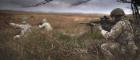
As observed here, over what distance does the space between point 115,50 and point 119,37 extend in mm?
212

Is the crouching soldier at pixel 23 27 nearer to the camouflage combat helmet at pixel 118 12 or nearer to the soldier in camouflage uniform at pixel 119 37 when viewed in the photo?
the soldier in camouflage uniform at pixel 119 37

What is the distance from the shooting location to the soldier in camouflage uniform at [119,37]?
186 inches

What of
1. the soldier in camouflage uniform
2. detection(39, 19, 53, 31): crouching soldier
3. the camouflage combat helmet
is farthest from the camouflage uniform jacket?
detection(39, 19, 53, 31): crouching soldier

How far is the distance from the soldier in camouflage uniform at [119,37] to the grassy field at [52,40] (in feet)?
0.41

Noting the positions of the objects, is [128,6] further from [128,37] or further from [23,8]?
[23,8]

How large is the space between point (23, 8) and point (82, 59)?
1201 mm

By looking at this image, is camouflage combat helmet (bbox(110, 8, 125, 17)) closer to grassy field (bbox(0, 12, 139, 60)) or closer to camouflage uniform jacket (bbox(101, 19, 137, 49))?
camouflage uniform jacket (bbox(101, 19, 137, 49))

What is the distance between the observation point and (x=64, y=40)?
4.75m

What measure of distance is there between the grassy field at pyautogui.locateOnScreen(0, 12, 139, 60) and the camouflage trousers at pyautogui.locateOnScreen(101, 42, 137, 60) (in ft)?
0.34

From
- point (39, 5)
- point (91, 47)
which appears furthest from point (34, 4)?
point (91, 47)

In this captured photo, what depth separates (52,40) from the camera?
4.75 m

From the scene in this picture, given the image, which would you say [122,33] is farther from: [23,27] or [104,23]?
[23,27]

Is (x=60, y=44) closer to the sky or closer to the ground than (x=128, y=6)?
closer to the ground

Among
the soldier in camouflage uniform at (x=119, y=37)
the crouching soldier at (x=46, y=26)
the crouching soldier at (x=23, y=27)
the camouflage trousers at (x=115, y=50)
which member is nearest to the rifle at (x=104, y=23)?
the soldier in camouflage uniform at (x=119, y=37)
